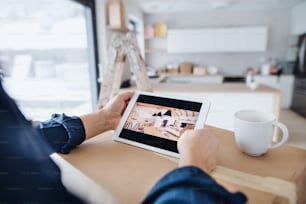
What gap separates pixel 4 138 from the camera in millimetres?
327

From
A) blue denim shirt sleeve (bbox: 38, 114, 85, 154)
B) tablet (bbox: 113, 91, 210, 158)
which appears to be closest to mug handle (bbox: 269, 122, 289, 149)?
tablet (bbox: 113, 91, 210, 158)

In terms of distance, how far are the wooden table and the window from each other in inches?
11.7

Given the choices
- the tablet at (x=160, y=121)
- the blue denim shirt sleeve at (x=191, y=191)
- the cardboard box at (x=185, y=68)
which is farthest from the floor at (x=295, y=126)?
the cardboard box at (x=185, y=68)

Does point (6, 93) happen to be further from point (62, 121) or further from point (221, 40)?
point (221, 40)

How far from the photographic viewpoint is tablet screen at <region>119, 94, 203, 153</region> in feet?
1.55

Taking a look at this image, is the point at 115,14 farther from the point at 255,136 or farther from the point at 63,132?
the point at 255,136

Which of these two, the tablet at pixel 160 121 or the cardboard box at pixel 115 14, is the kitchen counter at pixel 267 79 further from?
the tablet at pixel 160 121

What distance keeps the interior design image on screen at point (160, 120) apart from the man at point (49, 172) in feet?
0.24

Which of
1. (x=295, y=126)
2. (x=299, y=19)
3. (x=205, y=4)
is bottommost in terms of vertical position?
(x=295, y=126)

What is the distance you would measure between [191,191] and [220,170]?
0.17 metres

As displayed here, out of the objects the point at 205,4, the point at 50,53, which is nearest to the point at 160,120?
the point at 50,53

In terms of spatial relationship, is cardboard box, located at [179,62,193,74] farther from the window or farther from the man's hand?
the man's hand

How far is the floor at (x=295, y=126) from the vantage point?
199 cm

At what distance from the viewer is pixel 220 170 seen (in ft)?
1.31
